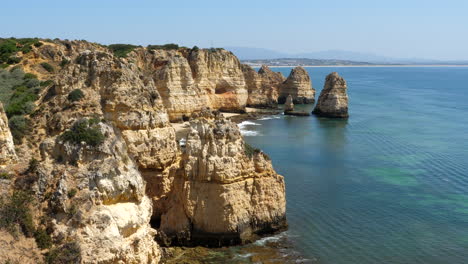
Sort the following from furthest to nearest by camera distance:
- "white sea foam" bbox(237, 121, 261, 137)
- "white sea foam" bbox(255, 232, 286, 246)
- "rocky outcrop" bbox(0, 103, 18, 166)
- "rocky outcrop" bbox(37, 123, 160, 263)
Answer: "white sea foam" bbox(237, 121, 261, 137) → "white sea foam" bbox(255, 232, 286, 246) → "rocky outcrop" bbox(0, 103, 18, 166) → "rocky outcrop" bbox(37, 123, 160, 263)

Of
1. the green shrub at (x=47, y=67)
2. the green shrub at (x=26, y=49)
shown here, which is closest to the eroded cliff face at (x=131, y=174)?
the green shrub at (x=47, y=67)

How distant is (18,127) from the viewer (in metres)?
17.4

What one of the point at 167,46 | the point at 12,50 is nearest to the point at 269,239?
the point at 12,50

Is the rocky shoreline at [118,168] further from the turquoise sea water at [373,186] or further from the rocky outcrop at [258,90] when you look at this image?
the rocky outcrop at [258,90]

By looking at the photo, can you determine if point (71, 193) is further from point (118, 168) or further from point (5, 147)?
point (5, 147)

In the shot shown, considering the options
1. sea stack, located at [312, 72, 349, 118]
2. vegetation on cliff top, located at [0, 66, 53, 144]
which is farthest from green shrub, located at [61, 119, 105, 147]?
sea stack, located at [312, 72, 349, 118]

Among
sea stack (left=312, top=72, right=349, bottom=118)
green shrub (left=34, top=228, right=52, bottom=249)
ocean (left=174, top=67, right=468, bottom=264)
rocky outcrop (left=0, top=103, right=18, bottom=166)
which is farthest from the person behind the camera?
sea stack (left=312, top=72, right=349, bottom=118)

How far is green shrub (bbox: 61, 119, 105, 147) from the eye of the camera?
1391 centimetres

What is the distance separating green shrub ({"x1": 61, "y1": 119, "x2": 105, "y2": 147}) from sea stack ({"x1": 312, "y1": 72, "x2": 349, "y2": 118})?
202ft

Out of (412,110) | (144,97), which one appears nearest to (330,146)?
(144,97)

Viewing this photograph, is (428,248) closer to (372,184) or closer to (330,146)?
(372,184)

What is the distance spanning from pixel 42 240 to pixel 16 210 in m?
1.09

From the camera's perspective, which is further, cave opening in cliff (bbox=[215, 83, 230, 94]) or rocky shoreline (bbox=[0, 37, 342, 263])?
cave opening in cliff (bbox=[215, 83, 230, 94])

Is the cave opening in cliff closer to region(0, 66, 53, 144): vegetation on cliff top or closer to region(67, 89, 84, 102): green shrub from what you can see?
region(0, 66, 53, 144): vegetation on cliff top
